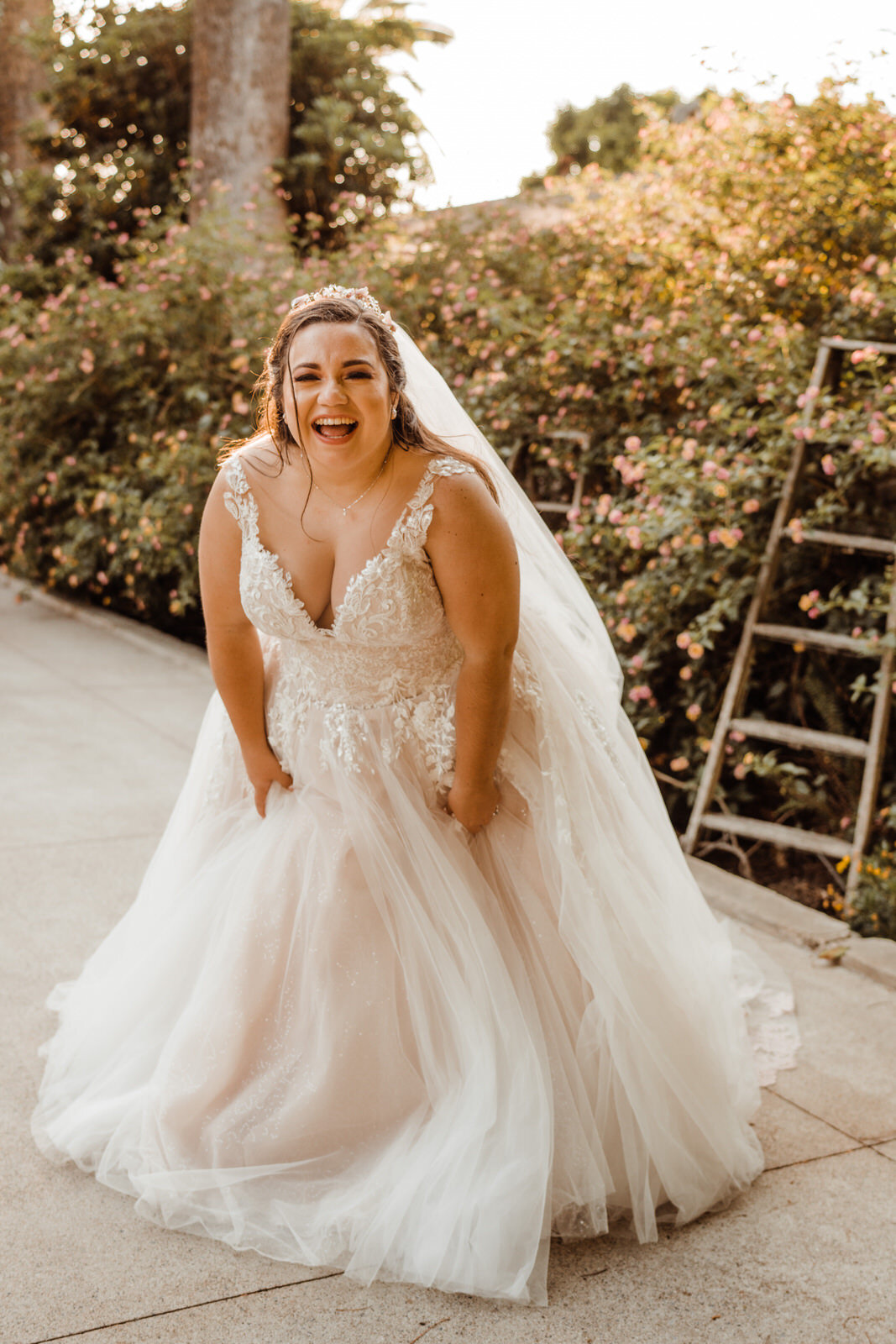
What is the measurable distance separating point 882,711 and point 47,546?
7195 mm

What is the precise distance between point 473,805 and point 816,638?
7.49 feet

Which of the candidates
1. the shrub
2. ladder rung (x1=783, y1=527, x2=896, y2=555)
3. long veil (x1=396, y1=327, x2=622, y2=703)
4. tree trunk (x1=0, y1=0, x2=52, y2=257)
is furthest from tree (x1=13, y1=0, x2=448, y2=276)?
long veil (x1=396, y1=327, x2=622, y2=703)

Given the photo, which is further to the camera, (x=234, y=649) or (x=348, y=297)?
(x=234, y=649)

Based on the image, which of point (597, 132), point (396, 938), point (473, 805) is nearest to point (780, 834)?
point (473, 805)

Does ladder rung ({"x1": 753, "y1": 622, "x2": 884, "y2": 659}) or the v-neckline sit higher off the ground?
the v-neckline

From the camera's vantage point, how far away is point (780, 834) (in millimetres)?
4215

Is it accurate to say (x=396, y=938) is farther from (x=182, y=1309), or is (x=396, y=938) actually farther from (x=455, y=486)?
(x=455, y=486)

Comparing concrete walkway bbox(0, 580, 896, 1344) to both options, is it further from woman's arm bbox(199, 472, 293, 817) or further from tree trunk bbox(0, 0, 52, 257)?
tree trunk bbox(0, 0, 52, 257)

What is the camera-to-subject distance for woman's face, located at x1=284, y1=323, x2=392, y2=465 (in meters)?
2.29

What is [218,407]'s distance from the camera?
296 inches

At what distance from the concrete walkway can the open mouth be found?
5.12 ft

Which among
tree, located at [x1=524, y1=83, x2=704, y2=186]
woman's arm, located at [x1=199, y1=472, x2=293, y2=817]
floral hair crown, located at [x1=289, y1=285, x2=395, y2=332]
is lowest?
woman's arm, located at [x1=199, y1=472, x2=293, y2=817]

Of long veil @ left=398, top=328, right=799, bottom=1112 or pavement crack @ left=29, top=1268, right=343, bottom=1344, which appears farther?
long veil @ left=398, top=328, right=799, bottom=1112

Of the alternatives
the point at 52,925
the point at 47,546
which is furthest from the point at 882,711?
the point at 47,546
